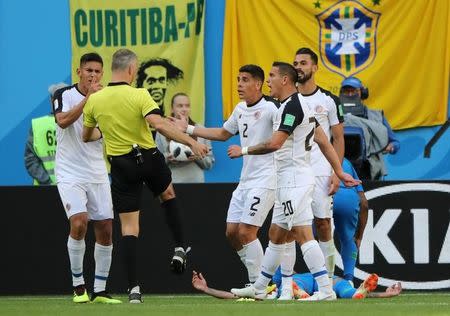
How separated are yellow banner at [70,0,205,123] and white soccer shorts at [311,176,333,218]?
472 centimetres

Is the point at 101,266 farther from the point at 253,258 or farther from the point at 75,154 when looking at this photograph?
the point at 253,258

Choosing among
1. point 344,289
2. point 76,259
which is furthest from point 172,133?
point 344,289

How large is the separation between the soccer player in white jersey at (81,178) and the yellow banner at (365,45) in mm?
4889

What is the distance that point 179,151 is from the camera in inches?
687

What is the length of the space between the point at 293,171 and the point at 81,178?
2074 mm

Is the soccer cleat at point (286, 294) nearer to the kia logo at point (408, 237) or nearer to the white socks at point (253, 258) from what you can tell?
the white socks at point (253, 258)

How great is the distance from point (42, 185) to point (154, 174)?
2953mm

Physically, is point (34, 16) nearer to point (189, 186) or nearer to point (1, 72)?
point (1, 72)

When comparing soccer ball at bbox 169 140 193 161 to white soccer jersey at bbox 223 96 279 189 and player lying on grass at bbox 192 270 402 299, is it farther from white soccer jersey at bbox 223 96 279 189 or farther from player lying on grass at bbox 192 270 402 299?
player lying on grass at bbox 192 270 402 299

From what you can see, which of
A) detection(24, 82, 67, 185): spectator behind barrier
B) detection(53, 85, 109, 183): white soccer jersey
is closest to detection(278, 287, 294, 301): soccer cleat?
detection(53, 85, 109, 183): white soccer jersey

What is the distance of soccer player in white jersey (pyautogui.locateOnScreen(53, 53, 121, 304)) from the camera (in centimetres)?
1434

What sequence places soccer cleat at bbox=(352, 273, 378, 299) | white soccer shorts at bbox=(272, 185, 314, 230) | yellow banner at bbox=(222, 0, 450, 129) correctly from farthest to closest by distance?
yellow banner at bbox=(222, 0, 450, 129)
soccer cleat at bbox=(352, 273, 378, 299)
white soccer shorts at bbox=(272, 185, 314, 230)

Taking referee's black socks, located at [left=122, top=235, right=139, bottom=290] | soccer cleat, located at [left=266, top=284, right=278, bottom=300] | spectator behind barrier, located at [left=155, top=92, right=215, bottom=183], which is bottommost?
soccer cleat, located at [left=266, top=284, right=278, bottom=300]

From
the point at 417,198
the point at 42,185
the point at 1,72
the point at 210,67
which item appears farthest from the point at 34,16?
the point at 417,198
